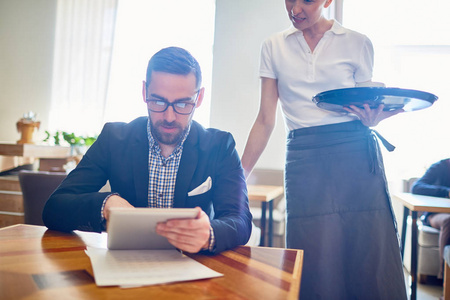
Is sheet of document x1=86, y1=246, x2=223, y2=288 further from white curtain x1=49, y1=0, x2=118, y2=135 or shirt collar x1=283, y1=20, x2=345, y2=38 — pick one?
white curtain x1=49, y1=0, x2=118, y2=135

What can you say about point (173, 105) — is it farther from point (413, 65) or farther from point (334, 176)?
point (413, 65)

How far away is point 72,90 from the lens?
5.03 meters

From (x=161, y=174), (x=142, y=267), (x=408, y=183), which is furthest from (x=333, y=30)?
(x=408, y=183)

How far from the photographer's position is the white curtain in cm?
498

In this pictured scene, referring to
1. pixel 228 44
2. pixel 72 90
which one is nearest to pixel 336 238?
pixel 228 44

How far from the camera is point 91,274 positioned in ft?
2.42

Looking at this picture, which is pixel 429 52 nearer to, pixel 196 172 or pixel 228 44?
pixel 228 44

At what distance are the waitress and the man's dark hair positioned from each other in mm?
414

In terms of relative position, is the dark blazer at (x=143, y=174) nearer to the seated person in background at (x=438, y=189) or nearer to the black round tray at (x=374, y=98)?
the black round tray at (x=374, y=98)

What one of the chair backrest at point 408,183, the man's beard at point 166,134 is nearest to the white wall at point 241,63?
the chair backrest at point 408,183

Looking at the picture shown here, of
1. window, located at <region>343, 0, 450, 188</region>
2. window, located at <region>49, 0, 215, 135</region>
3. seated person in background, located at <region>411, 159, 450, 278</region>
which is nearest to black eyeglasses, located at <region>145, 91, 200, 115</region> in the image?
seated person in background, located at <region>411, 159, 450, 278</region>

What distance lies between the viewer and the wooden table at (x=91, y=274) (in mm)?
649

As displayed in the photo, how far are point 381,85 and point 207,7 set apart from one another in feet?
12.8

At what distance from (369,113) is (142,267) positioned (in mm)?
962
